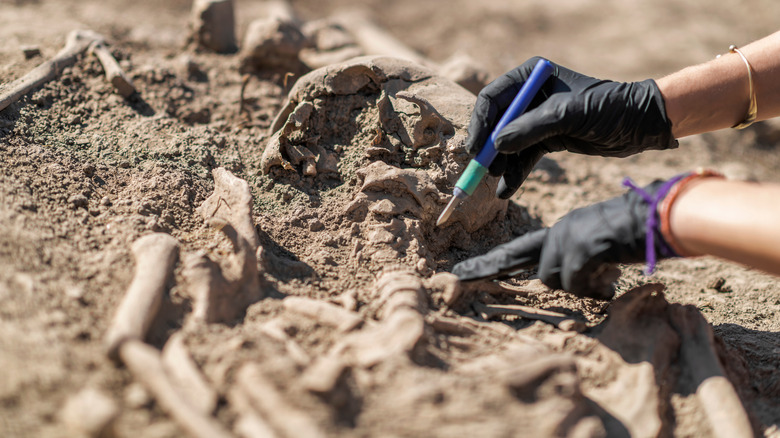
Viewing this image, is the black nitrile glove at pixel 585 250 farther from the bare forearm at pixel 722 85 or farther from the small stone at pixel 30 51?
the small stone at pixel 30 51

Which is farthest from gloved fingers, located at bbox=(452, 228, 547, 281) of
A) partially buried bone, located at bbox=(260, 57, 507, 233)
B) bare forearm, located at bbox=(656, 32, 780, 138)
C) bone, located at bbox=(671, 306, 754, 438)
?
Answer: bare forearm, located at bbox=(656, 32, 780, 138)

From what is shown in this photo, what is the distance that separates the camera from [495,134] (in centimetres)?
240

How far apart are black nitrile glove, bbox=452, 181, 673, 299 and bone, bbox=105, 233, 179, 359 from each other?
124 centimetres

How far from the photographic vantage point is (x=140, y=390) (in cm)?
161

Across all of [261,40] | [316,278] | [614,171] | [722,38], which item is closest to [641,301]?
[316,278]

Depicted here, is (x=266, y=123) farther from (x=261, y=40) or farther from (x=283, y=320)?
(x=283, y=320)

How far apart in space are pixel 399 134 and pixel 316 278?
1.00 m

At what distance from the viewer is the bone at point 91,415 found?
1.46 meters

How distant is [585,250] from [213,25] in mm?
3800

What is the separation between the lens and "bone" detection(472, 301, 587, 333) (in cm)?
223

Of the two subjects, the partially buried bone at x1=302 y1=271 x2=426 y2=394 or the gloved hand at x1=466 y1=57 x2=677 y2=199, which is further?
the gloved hand at x1=466 y1=57 x2=677 y2=199

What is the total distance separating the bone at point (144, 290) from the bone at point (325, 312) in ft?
1.59

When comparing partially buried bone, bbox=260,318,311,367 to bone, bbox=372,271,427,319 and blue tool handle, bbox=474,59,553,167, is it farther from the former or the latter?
blue tool handle, bbox=474,59,553,167

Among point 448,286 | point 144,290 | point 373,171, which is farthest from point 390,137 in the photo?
point 144,290
